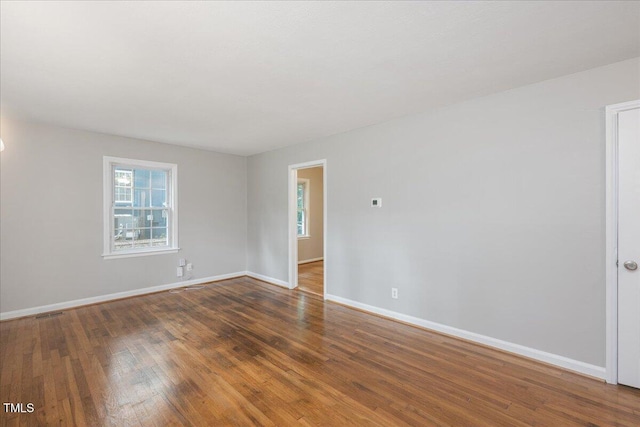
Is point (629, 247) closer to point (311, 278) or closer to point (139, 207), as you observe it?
point (311, 278)

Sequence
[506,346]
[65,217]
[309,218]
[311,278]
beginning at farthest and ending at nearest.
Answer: [309,218] → [311,278] → [65,217] → [506,346]

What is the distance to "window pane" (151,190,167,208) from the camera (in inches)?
199

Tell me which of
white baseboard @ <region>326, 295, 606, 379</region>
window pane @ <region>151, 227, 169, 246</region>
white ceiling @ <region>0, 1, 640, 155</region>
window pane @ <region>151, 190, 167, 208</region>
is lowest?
white baseboard @ <region>326, 295, 606, 379</region>

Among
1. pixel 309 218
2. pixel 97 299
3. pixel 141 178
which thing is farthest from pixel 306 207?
pixel 97 299

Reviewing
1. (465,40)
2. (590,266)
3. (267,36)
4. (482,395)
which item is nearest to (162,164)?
(267,36)

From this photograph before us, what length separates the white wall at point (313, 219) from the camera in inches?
302

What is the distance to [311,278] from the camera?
5.98 m

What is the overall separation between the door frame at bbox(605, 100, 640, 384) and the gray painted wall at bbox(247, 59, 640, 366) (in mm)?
48

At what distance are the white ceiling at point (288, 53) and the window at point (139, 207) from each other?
135cm

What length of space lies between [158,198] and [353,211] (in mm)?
3478

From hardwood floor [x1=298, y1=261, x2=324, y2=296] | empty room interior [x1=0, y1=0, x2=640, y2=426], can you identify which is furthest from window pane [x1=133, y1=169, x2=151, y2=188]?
hardwood floor [x1=298, y1=261, x2=324, y2=296]

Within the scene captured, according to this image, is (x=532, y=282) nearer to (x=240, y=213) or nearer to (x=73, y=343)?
(x=73, y=343)

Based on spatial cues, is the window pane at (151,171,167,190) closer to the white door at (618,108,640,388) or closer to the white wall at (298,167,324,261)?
the white wall at (298,167,324,261)

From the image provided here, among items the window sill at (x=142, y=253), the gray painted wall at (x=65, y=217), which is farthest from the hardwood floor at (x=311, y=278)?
the window sill at (x=142, y=253)
